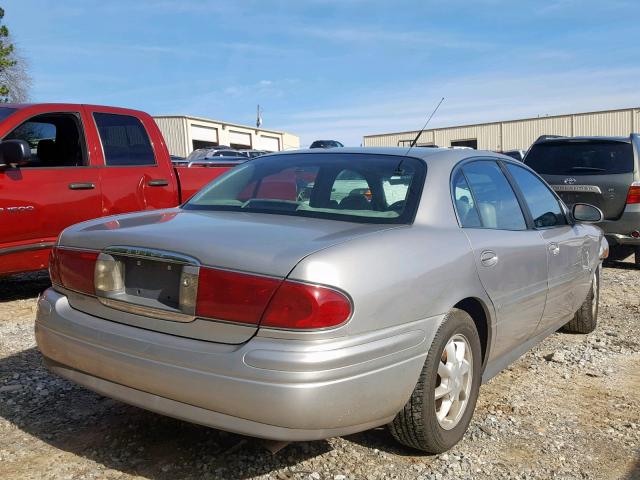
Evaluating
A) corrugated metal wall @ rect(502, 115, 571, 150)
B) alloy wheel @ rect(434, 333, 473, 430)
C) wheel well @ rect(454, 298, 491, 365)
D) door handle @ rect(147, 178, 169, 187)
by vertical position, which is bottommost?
alloy wheel @ rect(434, 333, 473, 430)

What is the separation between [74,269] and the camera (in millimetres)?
2844

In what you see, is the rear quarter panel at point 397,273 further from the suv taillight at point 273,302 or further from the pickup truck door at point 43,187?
the pickup truck door at point 43,187

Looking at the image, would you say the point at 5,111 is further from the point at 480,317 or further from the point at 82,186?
the point at 480,317

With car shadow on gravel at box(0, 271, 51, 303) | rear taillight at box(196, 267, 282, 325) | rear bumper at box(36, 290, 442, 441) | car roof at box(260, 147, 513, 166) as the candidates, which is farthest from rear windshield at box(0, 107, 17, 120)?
rear taillight at box(196, 267, 282, 325)

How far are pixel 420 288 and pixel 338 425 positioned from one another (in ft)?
2.19

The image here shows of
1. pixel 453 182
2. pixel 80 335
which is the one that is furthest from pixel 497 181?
pixel 80 335

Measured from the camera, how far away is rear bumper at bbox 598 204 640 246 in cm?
764

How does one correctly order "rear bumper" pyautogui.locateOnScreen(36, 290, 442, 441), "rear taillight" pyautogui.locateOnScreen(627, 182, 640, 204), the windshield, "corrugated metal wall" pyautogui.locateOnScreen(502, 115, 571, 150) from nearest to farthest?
"rear bumper" pyautogui.locateOnScreen(36, 290, 442, 441) → the windshield → "rear taillight" pyautogui.locateOnScreen(627, 182, 640, 204) → "corrugated metal wall" pyautogui.locateOnScreen(502, 115, 571, 150)

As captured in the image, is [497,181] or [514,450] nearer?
[514,450]

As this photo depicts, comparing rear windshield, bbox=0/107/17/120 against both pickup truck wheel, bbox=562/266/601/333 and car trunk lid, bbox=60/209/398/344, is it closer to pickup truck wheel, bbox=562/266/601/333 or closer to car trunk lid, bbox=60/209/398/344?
car trunk lid, bbox=60/209/398/344

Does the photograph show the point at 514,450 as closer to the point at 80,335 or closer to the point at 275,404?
the point at 275,404

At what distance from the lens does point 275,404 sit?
2.24 meters

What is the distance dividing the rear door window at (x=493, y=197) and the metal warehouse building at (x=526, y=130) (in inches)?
1545

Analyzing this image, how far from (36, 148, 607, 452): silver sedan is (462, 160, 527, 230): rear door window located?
20 mm
